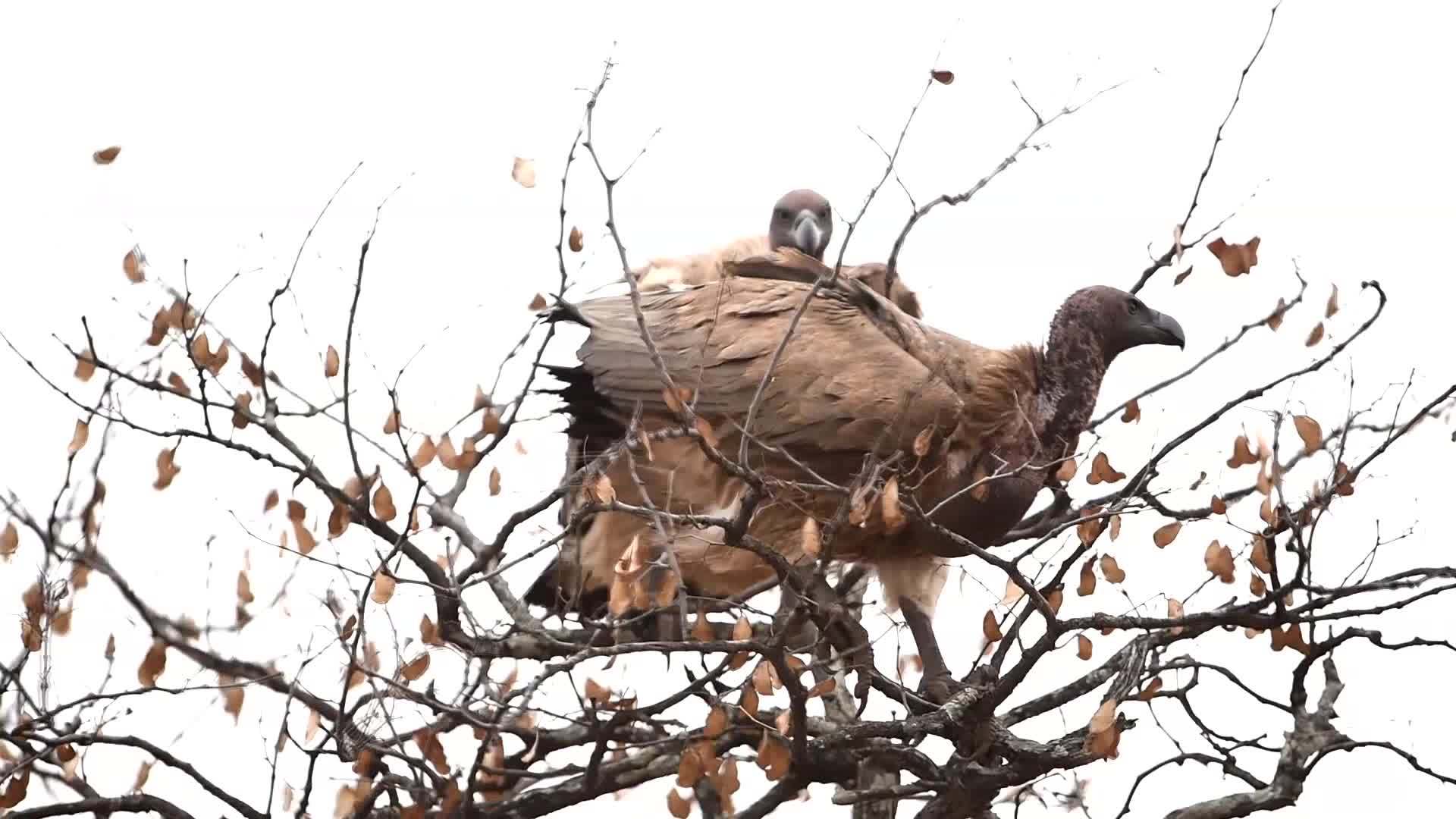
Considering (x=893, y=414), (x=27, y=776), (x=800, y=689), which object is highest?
(x=893, y=414)

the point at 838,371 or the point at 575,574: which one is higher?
the point at 838,371

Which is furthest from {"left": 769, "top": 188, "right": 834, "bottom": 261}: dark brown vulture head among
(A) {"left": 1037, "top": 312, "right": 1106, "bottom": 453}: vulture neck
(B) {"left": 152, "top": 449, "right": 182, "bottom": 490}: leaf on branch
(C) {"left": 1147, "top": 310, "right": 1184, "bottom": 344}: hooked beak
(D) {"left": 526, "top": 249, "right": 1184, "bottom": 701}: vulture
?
(B) {"left": 152, "top": 449, "right": 182, "bottom": 490}: leaf on branch

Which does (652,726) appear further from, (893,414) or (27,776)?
(27,776)

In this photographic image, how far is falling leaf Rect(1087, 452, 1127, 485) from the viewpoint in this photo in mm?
4559

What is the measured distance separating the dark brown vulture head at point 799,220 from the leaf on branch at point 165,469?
115 inches

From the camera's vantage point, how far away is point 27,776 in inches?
178

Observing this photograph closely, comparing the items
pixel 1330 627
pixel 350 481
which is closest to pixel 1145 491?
pixel 1330 627

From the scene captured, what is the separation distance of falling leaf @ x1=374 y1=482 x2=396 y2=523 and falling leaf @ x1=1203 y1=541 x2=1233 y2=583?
201cm

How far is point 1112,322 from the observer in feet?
18.6

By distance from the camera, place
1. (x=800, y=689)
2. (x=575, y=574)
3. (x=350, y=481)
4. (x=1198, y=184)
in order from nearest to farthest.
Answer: (x=800, y=689)
(x=350, y=481)
(x=1198, y=184)
(x=575, y=574)

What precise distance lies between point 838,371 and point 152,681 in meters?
2.27

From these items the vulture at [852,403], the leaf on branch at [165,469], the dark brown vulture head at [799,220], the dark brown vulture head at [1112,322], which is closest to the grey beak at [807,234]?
the dark brown vulture head at [799,220]

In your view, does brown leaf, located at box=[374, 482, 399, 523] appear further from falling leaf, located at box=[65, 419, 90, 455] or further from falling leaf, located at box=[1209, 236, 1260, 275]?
falling leaf, located at box=[1209, 236, 1260, 275]

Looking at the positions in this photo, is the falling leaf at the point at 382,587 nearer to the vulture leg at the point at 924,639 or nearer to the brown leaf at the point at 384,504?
the brown leaf at the point at 384,504
